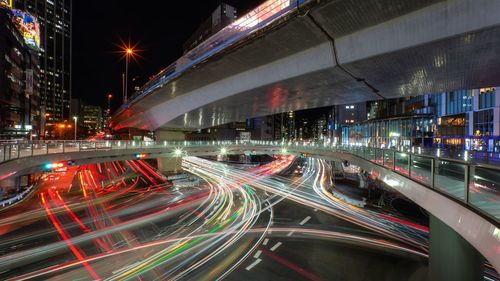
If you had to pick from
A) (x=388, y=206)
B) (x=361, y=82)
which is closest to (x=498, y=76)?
(x=361, y=82)

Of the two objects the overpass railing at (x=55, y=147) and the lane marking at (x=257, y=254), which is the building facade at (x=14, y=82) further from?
the lane marking at (x=257, y=254)

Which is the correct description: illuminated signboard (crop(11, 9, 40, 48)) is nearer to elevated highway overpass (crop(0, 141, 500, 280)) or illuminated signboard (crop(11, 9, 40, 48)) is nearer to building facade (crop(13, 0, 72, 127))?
elevated highway overpass (crop(0, 141, 500, 280))

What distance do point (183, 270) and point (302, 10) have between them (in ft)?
40.5

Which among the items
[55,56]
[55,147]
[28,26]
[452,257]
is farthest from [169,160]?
[55,56]

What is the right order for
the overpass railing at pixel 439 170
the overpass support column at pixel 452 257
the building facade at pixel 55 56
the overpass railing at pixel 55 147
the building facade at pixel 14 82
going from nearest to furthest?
1. the overpass railing at pixel 439 170
2. the overpass support column at pixel 452 257
3. the overpass railing at pixel 55 147
4. the building facade at pixel 14 82
5. the building facade at pixel 55 56

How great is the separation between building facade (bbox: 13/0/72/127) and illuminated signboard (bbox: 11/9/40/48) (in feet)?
263

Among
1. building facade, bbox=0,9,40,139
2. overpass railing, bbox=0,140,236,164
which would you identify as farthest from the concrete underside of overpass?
building facade, bbox=0,9,40,139

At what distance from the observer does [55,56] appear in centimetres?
15875

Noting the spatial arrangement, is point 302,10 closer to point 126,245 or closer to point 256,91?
point 256,91

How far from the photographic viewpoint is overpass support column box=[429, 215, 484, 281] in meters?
8.84

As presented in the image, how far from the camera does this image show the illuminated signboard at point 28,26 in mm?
59550

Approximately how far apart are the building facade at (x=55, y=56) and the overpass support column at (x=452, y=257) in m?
163

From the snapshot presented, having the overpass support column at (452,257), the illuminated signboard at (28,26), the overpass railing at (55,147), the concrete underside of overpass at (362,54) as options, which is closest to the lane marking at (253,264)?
the overpass support column at (452,257)

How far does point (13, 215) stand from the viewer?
2009 centimetres
